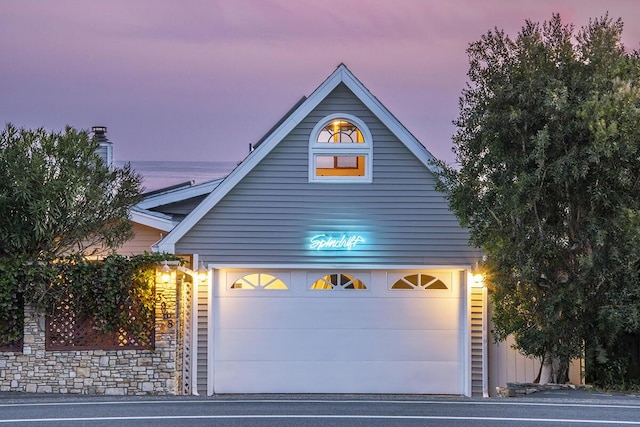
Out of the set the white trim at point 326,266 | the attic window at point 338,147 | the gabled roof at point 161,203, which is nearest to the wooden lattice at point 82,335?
the white trim at point 326,266

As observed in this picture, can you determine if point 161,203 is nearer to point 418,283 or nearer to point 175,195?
point 175,195

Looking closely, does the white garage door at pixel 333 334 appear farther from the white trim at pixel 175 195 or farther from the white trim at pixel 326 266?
the white trim at pixel 175 195

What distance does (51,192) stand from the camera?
673 inches

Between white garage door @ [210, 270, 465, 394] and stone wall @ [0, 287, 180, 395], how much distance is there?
2185mm

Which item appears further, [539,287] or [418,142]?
[418,142]

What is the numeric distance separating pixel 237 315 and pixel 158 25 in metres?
7.26

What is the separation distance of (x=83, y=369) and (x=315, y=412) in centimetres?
581

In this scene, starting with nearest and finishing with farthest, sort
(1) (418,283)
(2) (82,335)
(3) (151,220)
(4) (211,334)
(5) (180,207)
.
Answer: (2) (82,335) → (4) (211,334) → (1) (418,283) → (3) (151,220) → (5) (180,207)

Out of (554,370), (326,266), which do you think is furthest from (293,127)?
(554,370)

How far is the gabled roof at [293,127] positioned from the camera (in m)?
18.6

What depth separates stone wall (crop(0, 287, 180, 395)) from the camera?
16.6m

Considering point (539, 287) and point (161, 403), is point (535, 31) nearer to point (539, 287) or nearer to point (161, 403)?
point (539, 287)

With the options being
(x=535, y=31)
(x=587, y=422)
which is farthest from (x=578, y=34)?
(x=587, y=422)

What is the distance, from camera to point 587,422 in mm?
11344
